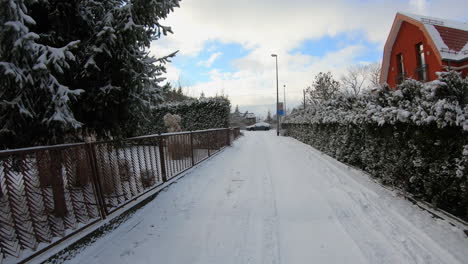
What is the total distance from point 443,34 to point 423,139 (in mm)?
12675

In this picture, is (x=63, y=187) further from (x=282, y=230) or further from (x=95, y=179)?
(x=282, y=230)

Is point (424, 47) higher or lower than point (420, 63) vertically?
higher

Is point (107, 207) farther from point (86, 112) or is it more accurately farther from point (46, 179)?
point (86, 112)

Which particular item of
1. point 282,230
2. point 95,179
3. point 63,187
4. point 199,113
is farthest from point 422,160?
point 199,113

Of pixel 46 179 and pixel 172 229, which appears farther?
pixel 172 229

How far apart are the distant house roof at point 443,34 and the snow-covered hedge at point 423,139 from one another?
8.99 meters

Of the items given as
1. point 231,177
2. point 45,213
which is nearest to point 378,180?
point 231,177

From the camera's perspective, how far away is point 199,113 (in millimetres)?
16250

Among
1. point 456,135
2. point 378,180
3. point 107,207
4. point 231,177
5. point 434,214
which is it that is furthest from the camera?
point 231,177

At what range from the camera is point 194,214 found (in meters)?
3.85

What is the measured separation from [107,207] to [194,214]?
1.26 metres

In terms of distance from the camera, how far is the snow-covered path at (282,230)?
262 cm

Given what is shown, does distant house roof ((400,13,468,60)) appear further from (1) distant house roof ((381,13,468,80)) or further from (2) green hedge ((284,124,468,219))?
(2) green hedge ((284,124,468,219))

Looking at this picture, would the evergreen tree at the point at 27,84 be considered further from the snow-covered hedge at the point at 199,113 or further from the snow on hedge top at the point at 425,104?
the snow-covered hedge at the point at 199,113
